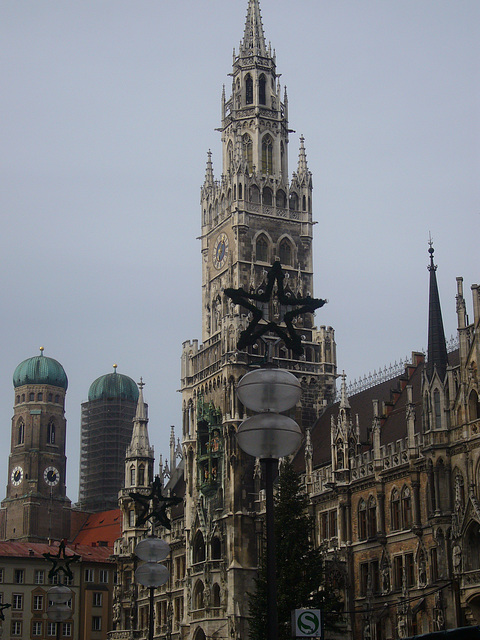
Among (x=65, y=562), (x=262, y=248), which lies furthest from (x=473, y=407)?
(x=262, y=248)

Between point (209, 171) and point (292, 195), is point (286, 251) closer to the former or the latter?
point (292, 195)

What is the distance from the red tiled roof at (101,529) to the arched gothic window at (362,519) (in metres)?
62.9

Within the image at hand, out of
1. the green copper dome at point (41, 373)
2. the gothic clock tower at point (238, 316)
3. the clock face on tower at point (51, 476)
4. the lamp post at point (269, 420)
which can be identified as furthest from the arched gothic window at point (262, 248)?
the green copper dome at point (41, 373)

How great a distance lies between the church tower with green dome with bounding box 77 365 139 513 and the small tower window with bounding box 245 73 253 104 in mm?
78852

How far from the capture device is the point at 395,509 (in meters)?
63.6

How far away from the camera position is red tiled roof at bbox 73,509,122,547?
132 meters

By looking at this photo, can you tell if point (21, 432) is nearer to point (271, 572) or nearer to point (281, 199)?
point (281, 199)

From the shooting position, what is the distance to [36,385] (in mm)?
162500

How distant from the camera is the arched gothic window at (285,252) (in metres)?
86.2

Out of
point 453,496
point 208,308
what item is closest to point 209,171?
point 208,308

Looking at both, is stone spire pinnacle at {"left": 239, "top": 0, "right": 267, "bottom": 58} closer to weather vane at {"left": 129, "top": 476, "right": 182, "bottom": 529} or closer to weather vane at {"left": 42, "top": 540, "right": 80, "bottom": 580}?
weather vane at {"left": 42, "top": 540, "right": 80, "bottom": 580}

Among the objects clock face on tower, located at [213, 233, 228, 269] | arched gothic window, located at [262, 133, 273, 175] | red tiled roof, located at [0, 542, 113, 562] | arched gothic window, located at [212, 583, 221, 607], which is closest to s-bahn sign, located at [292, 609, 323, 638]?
arched gothic window, located at [212, 583, 221, 607]

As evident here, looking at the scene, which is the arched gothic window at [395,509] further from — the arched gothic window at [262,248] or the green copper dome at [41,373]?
the green copper dome at [41,373]

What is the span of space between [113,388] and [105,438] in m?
8.45
